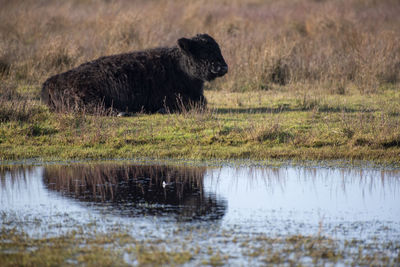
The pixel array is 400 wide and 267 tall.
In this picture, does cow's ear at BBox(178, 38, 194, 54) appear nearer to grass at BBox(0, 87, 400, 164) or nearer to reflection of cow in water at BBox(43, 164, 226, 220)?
grass at BBox(0, 87, 400, 164)

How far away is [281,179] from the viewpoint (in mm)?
9023

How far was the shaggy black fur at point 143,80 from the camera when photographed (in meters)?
13.4

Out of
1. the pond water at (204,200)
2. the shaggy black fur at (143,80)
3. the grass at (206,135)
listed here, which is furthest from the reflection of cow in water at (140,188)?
the shaggy black fur at (143,80)

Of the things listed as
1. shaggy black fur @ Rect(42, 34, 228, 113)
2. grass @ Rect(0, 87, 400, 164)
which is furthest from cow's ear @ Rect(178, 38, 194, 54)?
grass @ Rect(0, 87, 400, 164)

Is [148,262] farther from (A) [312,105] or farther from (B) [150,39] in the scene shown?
(B) [150,39]

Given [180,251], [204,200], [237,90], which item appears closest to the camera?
[180,251]

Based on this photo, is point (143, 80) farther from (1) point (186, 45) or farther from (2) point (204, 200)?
(2) point (204, 200)

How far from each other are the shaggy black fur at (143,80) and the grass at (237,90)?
0.44m

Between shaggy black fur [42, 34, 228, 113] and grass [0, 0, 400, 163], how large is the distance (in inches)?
17.4

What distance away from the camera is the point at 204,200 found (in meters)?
7.91

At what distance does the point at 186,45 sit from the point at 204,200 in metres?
6.34

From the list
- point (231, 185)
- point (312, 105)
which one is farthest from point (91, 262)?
point (312, 105)

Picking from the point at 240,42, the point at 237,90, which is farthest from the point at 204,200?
the point at 240,42

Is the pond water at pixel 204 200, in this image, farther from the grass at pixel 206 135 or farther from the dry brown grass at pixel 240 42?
the dry brown grass at pixel 240 42
